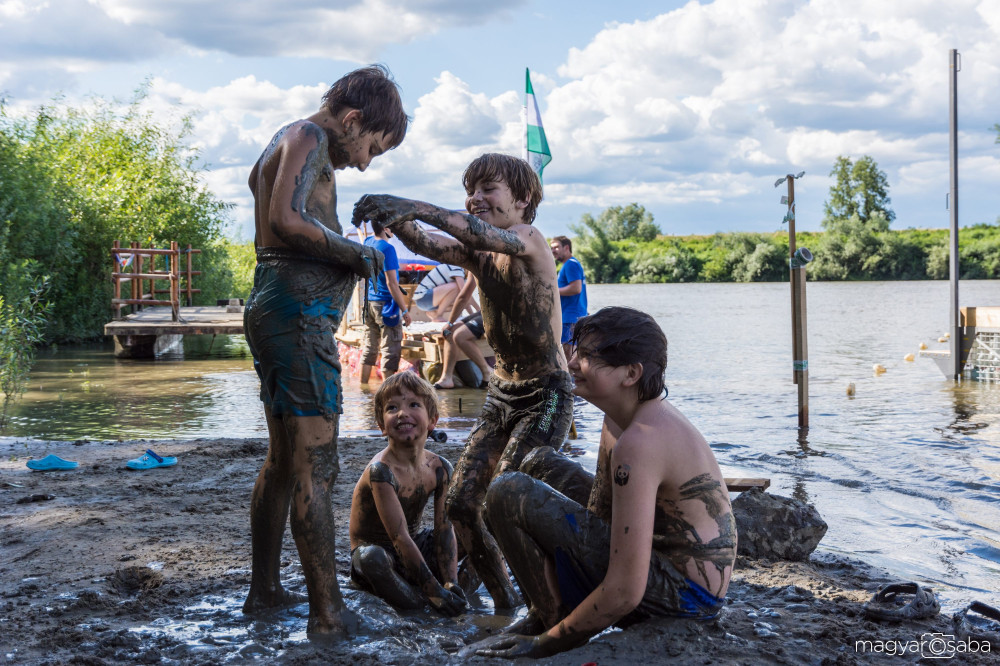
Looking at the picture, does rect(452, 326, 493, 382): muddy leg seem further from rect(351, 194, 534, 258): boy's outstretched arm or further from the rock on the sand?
rect(351, 194, 534, 258): boy's outstretched arm

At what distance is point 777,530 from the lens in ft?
15.1

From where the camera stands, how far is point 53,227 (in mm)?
19391

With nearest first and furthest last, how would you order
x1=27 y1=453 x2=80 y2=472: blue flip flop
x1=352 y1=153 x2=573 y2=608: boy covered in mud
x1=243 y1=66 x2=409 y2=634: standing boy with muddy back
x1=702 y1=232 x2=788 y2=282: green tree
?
1. x1=243 y1=66 x2=409 y2=634: standing boy with muddy back
2. x1=352 y1=153 x2=573 y2=608: boy covered in mud
3. x1=27 y1=453 x2=80 y2=472: blue flip flop
4. x1=702 y1=232 x2=788 y2=282: green tree

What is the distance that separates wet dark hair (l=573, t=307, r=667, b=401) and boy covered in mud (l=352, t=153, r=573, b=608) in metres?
0.80

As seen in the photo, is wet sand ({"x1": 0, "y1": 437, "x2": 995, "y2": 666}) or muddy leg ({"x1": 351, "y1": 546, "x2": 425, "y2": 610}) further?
muddy leg ({"x1": 351, "y1": 546, "x2": 425, "y2": 610})

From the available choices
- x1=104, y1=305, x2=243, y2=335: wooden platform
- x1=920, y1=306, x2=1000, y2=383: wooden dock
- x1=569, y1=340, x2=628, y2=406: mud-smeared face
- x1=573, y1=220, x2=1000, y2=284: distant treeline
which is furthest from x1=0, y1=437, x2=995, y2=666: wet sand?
x1=573, y1=220, x2=1000, y2=284: distant treeline

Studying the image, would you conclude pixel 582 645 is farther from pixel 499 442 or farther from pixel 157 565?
pixel 157 565

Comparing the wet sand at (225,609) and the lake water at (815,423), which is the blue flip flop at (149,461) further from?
the lake water at (815,423)

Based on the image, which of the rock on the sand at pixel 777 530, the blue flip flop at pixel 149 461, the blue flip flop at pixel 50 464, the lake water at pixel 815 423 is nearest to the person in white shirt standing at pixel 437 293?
the lake water at pixel 815 423

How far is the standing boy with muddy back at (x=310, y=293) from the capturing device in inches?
128

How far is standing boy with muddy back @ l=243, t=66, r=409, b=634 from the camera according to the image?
10.7 ft

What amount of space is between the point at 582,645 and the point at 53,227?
19.6m

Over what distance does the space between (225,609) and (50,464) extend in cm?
378

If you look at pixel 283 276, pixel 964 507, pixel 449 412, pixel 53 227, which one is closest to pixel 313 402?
pixel 283 276
